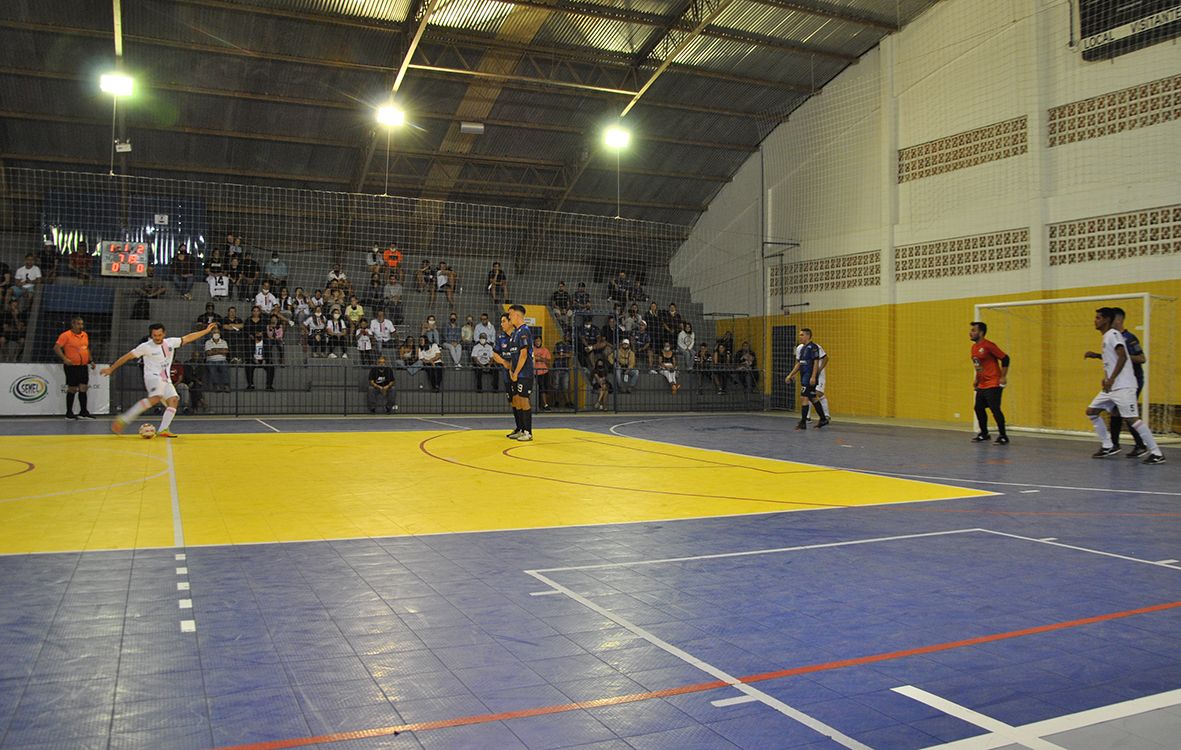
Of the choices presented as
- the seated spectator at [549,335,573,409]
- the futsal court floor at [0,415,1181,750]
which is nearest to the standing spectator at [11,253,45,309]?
the seated spectator at [549,335,573,409]

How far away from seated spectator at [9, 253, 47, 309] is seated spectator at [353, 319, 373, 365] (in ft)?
26.5

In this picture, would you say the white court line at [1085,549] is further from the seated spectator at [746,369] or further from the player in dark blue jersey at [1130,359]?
the seated spectator at [746,369]

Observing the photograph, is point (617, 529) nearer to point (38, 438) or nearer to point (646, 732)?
point (646, 732)

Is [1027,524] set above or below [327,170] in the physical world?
below

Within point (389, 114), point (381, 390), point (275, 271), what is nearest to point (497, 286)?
point (389, 114)

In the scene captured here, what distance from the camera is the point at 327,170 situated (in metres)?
26.8

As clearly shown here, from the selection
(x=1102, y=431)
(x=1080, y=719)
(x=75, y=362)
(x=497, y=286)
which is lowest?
(x=1080, y=719)

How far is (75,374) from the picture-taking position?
18.1 m

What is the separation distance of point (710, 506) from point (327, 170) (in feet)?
73.8

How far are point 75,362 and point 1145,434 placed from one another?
62.7 feet

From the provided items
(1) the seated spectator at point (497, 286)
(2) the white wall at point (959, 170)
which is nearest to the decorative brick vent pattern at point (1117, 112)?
(2) the white wall at point (959, 170)

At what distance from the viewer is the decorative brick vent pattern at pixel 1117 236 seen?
16.5 metres

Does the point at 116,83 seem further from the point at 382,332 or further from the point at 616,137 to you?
the point at 616,137

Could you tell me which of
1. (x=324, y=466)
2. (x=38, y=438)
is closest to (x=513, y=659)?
(x=324, y=466)
